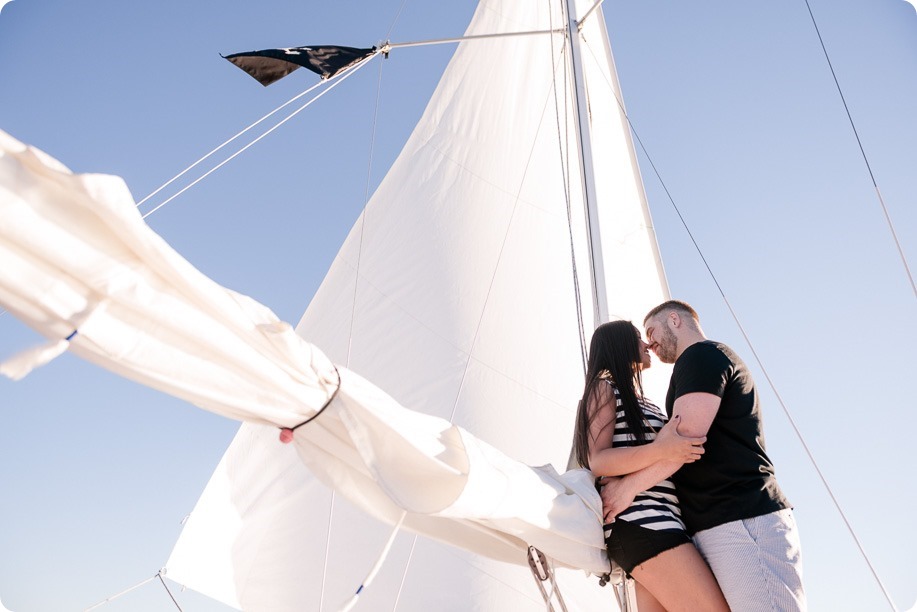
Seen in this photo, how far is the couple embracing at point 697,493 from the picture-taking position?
5.40ft

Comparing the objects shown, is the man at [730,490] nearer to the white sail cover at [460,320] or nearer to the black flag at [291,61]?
the white sail cover at [460,320]

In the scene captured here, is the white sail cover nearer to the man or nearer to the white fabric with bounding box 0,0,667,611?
the white fabric with bounding box 0,0,667,611

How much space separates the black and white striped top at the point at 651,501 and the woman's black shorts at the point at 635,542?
0.01 metres

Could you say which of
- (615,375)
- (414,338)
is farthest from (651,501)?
(414,338)

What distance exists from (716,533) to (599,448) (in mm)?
348

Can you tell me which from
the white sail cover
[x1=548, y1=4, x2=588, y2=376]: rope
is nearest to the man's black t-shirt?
[x1=548, y1=4, x2=588, y2=376]: rope

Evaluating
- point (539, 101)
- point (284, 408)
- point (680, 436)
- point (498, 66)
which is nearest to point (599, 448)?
point (680, 436)

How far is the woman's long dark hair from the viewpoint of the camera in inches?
75.7

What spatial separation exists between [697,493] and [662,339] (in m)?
0.51

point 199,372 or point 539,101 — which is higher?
point 539,101

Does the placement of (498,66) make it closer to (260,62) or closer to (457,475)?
(260,62)

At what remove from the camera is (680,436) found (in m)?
1.71

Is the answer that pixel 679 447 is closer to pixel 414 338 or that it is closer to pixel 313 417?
pixel 313 417

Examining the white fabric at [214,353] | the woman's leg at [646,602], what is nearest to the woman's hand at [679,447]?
the white fabric at [214,353]
